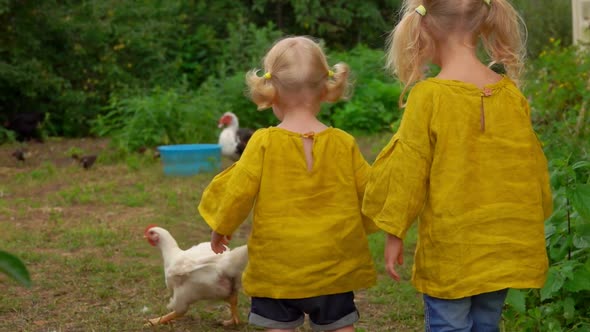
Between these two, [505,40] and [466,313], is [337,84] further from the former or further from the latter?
[466,313]

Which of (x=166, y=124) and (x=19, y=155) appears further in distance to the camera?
(x=166, y=124)

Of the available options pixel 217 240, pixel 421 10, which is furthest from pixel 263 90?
pixel 421 10

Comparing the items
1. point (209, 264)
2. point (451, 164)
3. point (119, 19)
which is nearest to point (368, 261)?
point (451, 164)

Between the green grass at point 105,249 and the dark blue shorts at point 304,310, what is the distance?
115 centimetres

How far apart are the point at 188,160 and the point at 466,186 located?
263 inches

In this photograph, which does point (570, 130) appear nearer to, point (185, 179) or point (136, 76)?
point (185, 179)

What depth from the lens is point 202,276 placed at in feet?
14.4

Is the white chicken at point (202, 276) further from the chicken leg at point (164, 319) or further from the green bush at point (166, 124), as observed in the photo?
the green bush at point (166, 124)

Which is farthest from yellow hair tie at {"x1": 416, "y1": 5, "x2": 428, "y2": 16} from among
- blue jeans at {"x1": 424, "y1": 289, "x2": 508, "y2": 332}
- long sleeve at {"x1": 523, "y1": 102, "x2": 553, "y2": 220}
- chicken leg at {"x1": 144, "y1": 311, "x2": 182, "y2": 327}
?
chicken leg at {"x1": 144, "y1": 311, "x2": 182, "y2": 327}

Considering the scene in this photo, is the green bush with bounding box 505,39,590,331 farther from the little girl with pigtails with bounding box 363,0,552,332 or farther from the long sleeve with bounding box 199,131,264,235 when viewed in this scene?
the long sleeve with bounding box 199,131,264,235

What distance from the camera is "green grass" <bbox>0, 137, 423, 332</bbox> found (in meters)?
4.76

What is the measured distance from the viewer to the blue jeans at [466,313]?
2914mm

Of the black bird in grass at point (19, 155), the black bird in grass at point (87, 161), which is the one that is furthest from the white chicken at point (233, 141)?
the black bird in grass at point (19, 155)

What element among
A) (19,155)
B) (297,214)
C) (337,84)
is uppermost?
(337,84)
